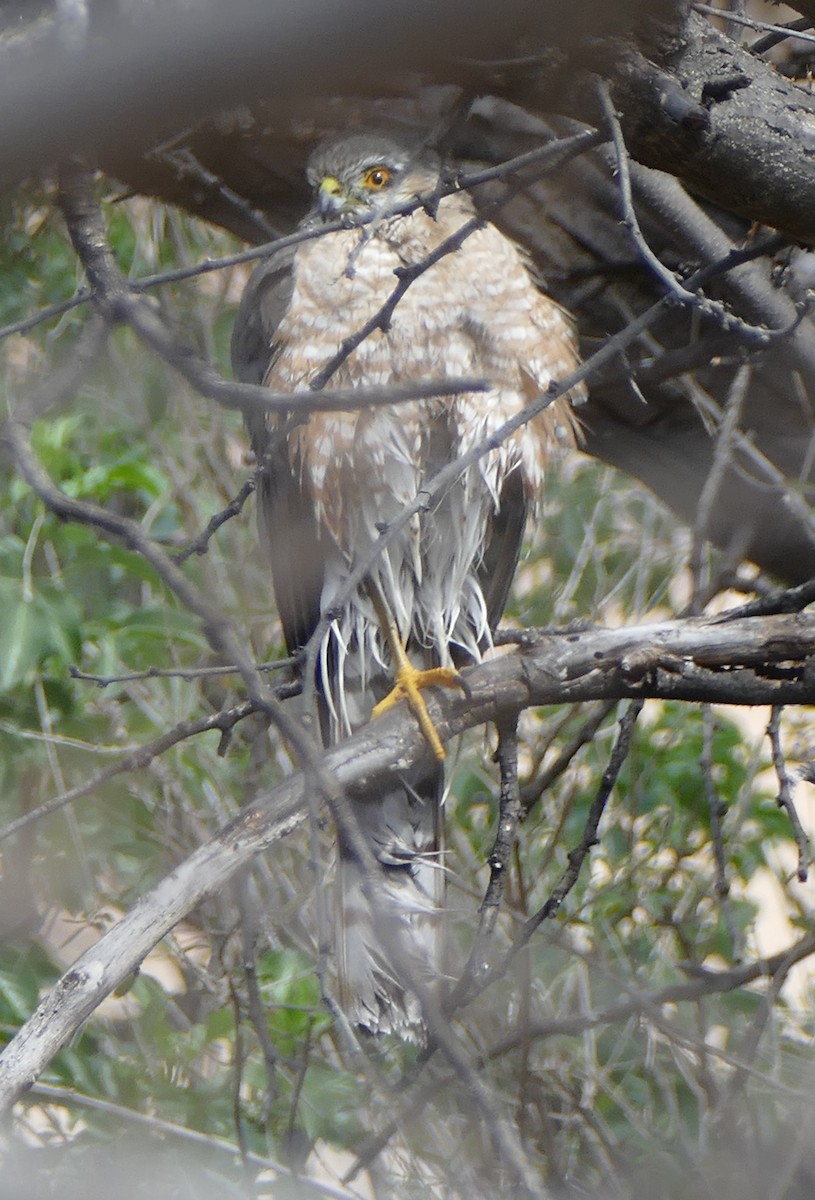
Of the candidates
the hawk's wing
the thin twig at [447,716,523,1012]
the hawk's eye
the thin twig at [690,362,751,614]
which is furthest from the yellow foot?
the hawk's eye

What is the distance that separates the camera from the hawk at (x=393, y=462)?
2.70 metres

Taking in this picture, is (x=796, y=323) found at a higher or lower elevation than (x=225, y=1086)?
higher

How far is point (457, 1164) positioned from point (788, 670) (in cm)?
159

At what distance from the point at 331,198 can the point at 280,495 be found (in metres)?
0.68

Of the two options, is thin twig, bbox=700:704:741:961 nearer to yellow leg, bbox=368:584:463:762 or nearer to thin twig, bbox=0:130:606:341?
yellow leg, bbox=368:584:463:762

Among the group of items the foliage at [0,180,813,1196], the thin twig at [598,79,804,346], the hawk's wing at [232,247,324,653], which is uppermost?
the thin twig at [598,79,804,346]

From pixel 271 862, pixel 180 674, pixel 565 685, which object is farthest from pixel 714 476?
pixel 271 862

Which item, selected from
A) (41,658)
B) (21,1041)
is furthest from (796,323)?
(41,658)

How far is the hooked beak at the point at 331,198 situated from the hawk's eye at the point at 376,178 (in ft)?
0.20

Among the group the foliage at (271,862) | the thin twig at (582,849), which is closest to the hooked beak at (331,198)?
the foliage at (271,862)

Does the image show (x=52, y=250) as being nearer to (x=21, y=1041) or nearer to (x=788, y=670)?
(x=788, y=670)

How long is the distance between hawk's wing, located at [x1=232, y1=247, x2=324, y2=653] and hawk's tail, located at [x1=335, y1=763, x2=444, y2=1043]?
45 centimetres

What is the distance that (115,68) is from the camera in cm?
70

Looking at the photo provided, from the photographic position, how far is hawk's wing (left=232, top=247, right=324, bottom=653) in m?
2.87
